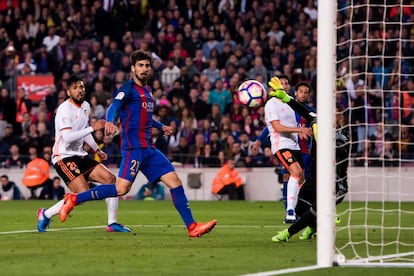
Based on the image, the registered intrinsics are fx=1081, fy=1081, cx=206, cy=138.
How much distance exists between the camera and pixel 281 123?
16.2 metres

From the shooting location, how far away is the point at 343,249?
1125 cm

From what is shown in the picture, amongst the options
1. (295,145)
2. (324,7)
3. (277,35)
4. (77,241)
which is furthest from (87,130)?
(277,35)

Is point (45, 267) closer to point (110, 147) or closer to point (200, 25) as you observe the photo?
point (110, 147)

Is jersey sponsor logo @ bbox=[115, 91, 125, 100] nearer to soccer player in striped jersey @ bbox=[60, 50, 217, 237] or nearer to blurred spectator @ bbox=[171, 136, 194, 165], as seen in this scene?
soccer player in striped jersey @ bbox=[60, 50, 217, 237]

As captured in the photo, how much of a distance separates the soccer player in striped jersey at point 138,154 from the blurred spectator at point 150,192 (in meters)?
12.2

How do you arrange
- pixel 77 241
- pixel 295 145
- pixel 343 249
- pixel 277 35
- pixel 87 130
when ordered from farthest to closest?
pixel 277 35
pixel 295 145
pixel 87 130
pixel 77 241
pixel 343 249

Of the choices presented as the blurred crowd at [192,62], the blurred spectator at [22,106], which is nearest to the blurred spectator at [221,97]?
the blurred crowd at [192,62]

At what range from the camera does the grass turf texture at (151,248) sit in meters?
9.34

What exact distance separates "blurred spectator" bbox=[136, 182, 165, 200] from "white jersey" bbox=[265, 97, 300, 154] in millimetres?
9403

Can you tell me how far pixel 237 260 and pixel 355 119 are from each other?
14052 mm

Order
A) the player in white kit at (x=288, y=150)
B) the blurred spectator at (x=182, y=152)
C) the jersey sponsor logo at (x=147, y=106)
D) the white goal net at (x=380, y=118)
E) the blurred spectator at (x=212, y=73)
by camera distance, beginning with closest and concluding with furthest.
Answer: the jersey sponsor logo at (x=147, y=106) < the player in white kit at (x=288, y=150) < the white goal net at (x=380, y=118) < the blurred spectator at (x=182, y=152) < the blurred spectator at (x=212, y=73)

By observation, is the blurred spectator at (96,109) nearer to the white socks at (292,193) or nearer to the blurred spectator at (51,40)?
the blurred spectator at (51,40)

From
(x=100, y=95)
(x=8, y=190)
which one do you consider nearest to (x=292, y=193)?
(x=8, y=190)

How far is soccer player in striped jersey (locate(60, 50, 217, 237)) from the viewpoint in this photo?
12578mm
